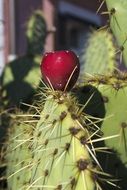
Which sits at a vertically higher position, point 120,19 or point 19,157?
point 120,19

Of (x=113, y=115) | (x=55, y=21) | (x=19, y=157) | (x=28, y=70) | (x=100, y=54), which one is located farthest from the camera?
(x=55, y=21)

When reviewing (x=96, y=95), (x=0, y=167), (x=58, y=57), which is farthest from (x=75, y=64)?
(x=0, y=167)

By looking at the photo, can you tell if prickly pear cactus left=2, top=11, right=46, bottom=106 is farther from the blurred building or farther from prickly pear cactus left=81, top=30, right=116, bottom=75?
the blurred building

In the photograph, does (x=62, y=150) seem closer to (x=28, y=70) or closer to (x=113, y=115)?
(x=113, y=115)

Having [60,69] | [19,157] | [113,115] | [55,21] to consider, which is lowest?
[19,157]

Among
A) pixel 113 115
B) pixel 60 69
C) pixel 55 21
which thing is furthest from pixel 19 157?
pixel 55 21

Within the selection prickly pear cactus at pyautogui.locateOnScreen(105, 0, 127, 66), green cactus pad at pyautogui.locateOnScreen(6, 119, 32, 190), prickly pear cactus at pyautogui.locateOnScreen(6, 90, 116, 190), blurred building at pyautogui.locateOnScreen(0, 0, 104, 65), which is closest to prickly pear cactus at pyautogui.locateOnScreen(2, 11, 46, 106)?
green cactus pad at pyautogui.locateOnScreen(6, 119, 32, 190)

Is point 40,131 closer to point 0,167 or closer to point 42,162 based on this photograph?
point 42,162
